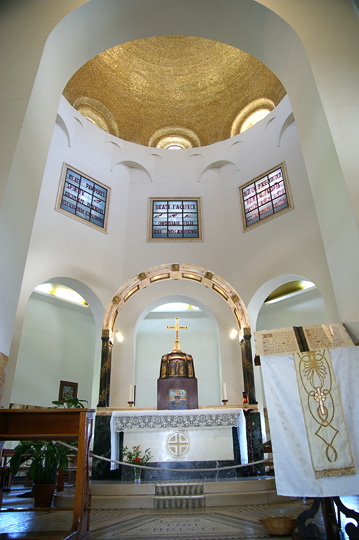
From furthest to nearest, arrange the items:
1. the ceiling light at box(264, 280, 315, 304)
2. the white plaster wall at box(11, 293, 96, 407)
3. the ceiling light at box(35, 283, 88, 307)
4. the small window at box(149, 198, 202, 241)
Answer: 1. the ceiling light at box(264, 280, 315, 304)
2. the ceiling light at box(35, 283, 88, 307)
3. the small window at box(149, 198, 202, 241)
4. the white plaster wall at box(11, 293, 96, 407)

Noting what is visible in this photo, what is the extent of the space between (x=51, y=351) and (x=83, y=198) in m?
5.19

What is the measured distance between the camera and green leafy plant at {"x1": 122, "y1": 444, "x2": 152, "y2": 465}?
21.0 feet

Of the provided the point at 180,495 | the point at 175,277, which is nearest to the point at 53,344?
the point at 175,277

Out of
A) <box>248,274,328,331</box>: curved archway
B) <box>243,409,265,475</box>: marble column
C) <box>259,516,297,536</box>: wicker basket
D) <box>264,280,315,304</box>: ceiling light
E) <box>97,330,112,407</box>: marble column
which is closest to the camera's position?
<box>259,516,297,536</box>: wicker basket

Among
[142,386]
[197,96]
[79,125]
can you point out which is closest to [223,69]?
[197,96]

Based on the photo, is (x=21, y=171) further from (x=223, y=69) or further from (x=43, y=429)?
(x=223, y=69)

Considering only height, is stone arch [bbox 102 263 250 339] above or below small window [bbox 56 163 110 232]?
below

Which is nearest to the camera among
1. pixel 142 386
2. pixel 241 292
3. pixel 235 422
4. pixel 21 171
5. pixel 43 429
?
pixel 43 429

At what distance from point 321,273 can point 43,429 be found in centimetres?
756

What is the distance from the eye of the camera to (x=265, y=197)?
36.6 feet

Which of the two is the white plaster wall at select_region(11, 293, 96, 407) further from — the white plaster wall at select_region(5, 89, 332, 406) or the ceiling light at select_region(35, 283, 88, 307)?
the white plaster wall at select_region(5, 89, 332, 406)

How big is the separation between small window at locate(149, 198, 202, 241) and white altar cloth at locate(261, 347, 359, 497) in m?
8.35

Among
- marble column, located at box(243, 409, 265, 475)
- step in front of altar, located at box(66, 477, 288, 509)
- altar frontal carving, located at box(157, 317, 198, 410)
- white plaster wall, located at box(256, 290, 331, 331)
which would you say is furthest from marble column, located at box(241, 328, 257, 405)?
white plaster wall, located at box(256, 290, 331, 331)

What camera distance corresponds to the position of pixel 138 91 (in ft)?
46.1
